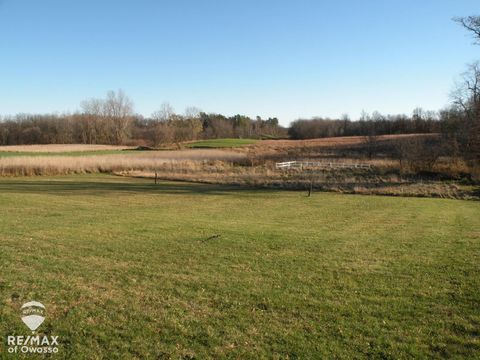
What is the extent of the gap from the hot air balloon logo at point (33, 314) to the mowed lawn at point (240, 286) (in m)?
0.09

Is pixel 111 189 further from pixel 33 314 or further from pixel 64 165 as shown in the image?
pixel 33 314

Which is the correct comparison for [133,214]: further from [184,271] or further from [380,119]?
[380,119]

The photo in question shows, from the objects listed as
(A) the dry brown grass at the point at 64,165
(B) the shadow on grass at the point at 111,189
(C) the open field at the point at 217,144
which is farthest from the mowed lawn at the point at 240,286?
(C) the open field at the point at 217,144

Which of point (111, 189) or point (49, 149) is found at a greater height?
point (49, 149)

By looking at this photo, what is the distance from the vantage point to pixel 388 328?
5.64 m

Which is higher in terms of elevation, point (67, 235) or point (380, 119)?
point (380, 119)

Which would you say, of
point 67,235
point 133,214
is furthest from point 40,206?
point 67,235

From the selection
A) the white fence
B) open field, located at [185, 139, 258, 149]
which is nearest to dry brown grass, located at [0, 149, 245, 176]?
the white fence

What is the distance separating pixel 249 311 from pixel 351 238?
6.63 meters

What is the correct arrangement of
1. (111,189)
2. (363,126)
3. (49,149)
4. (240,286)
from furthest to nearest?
(363,126) < (49,149) < (111,189) < (240,286)

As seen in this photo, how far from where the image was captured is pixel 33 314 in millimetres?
5484
